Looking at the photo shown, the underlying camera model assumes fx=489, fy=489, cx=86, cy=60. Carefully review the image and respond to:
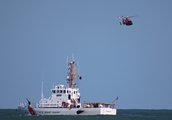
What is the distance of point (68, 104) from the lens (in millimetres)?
79312

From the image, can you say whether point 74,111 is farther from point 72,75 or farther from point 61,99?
point 72,75

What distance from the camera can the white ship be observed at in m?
78.7

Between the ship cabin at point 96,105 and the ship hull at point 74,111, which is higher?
the ship cabin at point 96,105

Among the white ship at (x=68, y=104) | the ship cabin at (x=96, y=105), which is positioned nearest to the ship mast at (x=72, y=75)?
the white ship at (x=68, y=104)

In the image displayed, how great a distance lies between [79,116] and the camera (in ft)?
252

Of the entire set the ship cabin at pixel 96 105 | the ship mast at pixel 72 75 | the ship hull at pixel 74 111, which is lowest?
the ship hull at pixel 74 111

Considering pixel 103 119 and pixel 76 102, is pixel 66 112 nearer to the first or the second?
pixel 76 102

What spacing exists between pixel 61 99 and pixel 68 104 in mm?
1459

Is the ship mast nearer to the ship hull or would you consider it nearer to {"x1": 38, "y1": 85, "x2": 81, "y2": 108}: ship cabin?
{"x1": 38, "y1": 85, "x2": 81, "y2": 108}: ship cabin

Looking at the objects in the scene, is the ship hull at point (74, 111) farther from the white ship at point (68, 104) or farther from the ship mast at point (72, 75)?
the ship mast at point (72, 75)

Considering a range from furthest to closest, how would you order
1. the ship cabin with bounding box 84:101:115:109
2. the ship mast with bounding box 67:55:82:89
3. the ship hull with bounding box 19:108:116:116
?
the ship mast with bounding box 67:55:82:89 < the ship cabin with bounding box 84:101:115:109 < the ship hull with bounding box 19:108:116:116

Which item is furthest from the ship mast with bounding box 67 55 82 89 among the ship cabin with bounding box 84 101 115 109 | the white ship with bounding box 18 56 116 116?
the ship cabin with bounding box 84 101 115 109

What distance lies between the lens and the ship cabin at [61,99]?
79.6 m

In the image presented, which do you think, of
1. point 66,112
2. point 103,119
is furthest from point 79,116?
point 103,119
